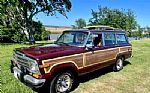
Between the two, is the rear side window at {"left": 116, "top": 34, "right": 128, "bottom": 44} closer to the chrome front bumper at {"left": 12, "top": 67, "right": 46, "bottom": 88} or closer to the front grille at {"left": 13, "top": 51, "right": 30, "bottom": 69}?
the front grille at {"left": 13, "top": 51, "right": 30, "bottom": 69}

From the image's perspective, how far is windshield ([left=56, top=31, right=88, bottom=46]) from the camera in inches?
284

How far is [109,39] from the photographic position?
8.51 meters

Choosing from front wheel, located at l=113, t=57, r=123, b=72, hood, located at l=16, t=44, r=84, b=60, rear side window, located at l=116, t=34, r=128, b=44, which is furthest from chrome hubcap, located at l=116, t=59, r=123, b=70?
hood, located at l=16, t=44, r=84, b=60

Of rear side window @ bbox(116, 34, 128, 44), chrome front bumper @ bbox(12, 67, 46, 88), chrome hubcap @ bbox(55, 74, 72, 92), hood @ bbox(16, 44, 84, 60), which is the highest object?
rear side window @ bbox(116, 34, 128, 44)

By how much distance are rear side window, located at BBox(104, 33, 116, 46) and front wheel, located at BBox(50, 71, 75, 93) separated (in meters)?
2.50

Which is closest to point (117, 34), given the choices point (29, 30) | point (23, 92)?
point (23, 92)

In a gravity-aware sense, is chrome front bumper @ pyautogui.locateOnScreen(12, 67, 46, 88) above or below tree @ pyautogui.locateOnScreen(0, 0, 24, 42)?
below

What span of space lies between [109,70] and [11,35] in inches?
940

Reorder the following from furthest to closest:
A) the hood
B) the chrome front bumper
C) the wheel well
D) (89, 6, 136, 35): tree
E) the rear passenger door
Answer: (89, 6, 136, 35): tree, the rear passenger door, the wheel well, the hood, the chrome front bumper

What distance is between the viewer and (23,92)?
6.13 m

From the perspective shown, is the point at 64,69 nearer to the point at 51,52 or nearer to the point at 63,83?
the point at 63,83

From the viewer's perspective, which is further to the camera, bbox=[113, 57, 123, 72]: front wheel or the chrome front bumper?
bbox=[113, 57, 123, 72]: front wheel

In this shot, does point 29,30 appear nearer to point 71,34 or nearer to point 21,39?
point 21,39

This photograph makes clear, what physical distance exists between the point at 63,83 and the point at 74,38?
6.20ft
